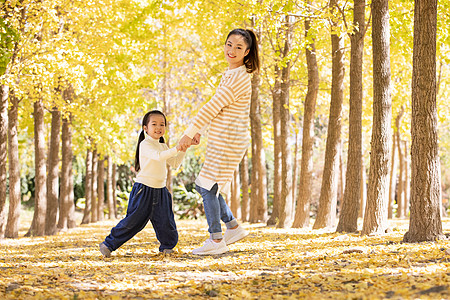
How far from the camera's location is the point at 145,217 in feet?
20.6

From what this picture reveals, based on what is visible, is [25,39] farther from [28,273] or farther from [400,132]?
[400,132]

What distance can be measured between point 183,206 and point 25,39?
20653 mm

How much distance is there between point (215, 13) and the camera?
12828mm

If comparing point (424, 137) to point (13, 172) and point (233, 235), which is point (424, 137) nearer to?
point (233, 235)

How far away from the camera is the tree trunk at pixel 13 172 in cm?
1248

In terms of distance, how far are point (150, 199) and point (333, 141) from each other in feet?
18.2

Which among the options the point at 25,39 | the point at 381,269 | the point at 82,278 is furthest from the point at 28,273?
the point at 25,39

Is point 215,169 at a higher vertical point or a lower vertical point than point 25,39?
lower

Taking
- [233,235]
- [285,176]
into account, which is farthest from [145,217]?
[285,176]

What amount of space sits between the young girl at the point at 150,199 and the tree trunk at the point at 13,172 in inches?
278

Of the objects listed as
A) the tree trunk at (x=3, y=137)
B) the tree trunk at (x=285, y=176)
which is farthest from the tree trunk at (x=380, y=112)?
the tree trunk at (x=3, y=137)

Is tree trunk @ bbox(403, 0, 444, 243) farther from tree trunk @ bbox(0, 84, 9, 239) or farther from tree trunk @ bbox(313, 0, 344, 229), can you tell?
tree trunk @ bbox(0, 84, 9, 239)

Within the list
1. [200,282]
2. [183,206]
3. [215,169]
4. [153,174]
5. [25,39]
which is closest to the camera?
[200,282]

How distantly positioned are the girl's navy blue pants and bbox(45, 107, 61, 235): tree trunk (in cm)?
896
